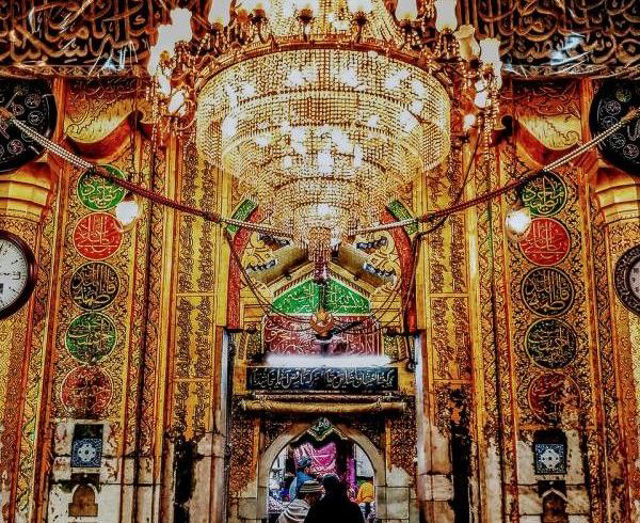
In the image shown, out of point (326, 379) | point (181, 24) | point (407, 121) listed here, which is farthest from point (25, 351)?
point (326, 379)

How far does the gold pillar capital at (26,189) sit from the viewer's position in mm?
5582

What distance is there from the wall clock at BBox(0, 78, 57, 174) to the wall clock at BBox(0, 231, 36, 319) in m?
0.61

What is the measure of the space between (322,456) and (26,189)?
316 inches

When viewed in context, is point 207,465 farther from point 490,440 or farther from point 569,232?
point 569,232

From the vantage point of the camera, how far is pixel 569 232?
18.9 feet

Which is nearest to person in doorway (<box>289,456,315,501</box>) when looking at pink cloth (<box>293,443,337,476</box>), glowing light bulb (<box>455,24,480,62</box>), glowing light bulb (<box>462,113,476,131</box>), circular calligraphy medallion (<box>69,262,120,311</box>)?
pink cloth (<box>293,443,337,476</box>)

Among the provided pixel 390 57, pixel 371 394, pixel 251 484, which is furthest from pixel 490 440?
pixel 251 484

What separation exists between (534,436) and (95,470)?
3014 millimetres

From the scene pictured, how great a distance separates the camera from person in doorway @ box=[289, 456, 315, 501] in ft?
37.2

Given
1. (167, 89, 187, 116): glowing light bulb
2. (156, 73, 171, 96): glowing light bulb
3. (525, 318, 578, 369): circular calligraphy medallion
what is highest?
(156, 73, 171, 96): glowing light bulb

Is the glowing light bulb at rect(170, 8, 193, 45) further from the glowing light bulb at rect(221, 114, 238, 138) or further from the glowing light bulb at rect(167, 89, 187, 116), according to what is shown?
the glowing light bulb at rect(221, 114, 238, 138)

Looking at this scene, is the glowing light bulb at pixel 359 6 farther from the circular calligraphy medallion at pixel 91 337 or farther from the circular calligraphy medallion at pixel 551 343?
the circular calligraphy medallion at pixel 91 337

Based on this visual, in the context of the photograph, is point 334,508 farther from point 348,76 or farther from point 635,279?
point 635,279

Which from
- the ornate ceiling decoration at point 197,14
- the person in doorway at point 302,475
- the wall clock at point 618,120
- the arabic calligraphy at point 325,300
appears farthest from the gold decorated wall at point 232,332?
the person in doorway at point 302,475
